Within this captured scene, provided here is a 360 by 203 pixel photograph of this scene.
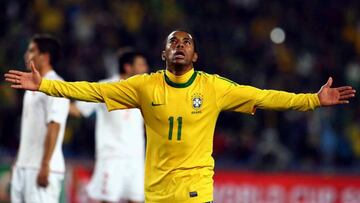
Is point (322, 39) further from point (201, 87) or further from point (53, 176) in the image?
point (201, 87)

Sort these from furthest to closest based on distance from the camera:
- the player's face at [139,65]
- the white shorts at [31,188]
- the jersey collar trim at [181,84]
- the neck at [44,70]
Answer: the player's face at [139,65], the neck at [44,70], the white shorts at [31,188], the jersey collar trim at [181,84]

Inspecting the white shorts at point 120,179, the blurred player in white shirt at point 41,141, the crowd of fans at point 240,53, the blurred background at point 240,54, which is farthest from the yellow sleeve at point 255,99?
the crowd of fans at point 240,53

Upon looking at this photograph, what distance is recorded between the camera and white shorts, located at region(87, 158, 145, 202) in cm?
1078

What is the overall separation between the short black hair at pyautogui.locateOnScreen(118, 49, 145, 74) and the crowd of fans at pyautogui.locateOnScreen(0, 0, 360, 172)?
17.7 feet

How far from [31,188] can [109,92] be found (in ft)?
6.95

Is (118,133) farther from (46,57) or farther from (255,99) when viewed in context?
(255,99)

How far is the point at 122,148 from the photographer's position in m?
10.7

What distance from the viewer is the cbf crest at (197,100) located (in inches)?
286

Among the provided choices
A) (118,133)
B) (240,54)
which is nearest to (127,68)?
(118,133)

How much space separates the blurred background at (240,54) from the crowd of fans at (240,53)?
0.02 metres

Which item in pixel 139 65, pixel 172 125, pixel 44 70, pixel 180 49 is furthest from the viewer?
pixel 139 65

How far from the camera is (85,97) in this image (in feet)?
23.8

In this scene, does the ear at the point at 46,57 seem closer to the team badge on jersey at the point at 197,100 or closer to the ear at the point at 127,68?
the ear at the point at 127,68

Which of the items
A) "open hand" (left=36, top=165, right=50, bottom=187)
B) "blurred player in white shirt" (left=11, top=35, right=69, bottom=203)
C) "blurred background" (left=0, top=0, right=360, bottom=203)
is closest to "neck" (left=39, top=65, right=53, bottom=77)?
"blurred player in white shirt" (left=11, top=35, right=69, bottom=203)
